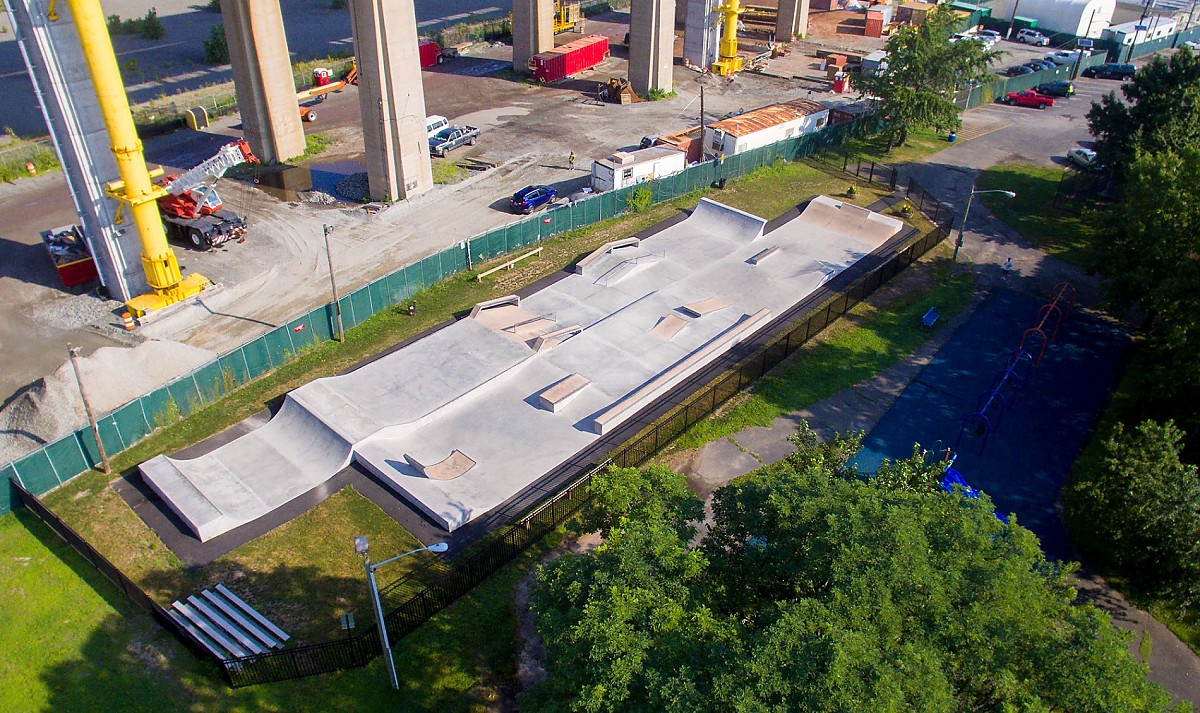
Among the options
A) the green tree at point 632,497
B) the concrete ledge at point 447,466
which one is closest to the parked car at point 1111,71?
the concrete ledge at point 447,466

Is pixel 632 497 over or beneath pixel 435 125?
beneath

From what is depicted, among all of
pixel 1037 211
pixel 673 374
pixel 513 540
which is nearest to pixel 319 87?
pixel 673 374

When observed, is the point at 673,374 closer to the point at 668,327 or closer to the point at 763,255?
the point at 668,327

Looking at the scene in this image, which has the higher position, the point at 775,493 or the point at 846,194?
the point at 775,493

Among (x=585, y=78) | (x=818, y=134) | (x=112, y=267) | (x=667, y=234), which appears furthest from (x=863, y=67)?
(x=112, y=267)

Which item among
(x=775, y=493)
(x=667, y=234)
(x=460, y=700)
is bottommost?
(x=460, y=700)

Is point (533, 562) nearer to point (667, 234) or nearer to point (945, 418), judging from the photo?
Result: point (945, 418)

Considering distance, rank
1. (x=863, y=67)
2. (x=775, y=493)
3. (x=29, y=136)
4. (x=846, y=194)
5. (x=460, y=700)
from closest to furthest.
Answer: (x=775, y=493) < (x=460, y=700) < (x=846, y=194) < (x=29, y=136) < (x=863, y=67)
